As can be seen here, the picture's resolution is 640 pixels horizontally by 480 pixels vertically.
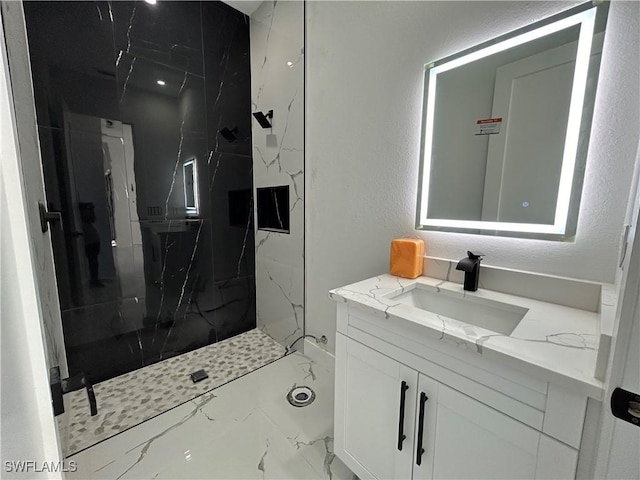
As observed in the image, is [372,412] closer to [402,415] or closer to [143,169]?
[402,415]

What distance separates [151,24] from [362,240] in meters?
2.05

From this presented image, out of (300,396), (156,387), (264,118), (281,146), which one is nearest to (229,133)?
(264,118)

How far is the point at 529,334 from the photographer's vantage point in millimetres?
771

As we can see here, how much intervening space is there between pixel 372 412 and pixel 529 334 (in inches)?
24.6

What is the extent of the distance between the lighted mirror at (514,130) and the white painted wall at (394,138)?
42 millimetres

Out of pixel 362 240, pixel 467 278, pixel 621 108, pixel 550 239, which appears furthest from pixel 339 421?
pixel 621 108

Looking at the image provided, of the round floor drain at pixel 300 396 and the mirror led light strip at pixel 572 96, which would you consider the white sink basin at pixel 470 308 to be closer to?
the mirror led light strip at pixel 572 96

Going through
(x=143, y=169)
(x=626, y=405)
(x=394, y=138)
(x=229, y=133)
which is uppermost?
(x=229, y=133)

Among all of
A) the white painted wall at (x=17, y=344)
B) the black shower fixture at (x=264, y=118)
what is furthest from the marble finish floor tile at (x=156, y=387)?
the black shower fixture at (x=264, y=118)

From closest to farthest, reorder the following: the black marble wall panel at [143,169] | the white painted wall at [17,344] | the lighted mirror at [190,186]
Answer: the white painted wall at [17,344], the black marble wall panel at [143,169], the lighted mirror at [190,186]

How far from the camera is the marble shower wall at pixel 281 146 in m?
1.99

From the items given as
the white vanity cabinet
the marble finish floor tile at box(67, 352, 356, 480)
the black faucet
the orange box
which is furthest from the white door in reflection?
the marble finish floor tile at box(67, 352, 356, 480)

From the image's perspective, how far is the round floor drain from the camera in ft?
5.50

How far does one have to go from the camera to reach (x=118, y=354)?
1931mm
